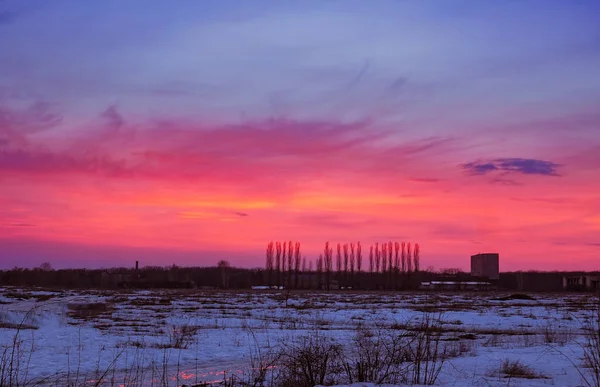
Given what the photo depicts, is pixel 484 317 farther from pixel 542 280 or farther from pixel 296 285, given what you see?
pixel 542 280

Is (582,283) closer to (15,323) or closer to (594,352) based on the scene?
(15,323)

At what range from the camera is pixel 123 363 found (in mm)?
15445

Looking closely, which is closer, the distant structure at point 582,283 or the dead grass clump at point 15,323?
the dead grass clump at point 15,323

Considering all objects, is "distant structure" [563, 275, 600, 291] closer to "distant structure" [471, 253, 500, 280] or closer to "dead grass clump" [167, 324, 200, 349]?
"distant structure" [471, 253, 500, 280]

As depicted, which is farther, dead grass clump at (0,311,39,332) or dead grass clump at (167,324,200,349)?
dead grass clump at (0,311,39,332)

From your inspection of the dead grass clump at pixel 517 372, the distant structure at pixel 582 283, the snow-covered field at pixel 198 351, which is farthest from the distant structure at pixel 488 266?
the dead grass clump at pixel 517 372

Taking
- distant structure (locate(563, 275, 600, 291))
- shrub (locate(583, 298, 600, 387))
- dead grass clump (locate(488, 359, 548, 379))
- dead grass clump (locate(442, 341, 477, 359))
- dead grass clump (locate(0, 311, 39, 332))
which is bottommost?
distant structure (locate(563, 275, 600, 291))

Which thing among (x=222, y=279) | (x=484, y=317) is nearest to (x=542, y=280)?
(x=222, y=279)

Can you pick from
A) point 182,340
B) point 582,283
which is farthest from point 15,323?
point 582,283

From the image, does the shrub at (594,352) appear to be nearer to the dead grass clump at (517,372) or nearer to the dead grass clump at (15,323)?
the dead grass clump at (517,372)

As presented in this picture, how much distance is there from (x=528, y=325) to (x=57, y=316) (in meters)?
24.3

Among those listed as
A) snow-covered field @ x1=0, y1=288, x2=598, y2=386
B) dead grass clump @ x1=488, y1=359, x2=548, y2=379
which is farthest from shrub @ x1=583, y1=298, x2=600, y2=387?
dead grass clump @ x1=488, y1=359, x2=548, y2=379

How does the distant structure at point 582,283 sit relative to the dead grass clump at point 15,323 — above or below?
below

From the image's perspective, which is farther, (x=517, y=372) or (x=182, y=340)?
(x=182, y=340)
